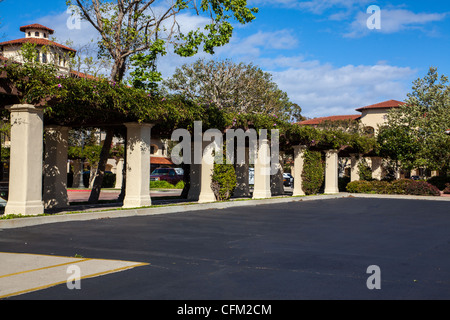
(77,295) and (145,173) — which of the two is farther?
(145,173)

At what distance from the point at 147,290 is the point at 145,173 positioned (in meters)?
11.3

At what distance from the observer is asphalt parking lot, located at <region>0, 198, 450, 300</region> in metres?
5.66

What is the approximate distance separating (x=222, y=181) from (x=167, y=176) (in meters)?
23.8

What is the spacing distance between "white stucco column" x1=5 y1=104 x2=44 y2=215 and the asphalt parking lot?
57.0 inches

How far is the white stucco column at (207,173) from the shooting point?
67.1 feet

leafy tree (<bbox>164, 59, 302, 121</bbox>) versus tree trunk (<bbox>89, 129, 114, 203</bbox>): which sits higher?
leafy tree (<bbox>164, 59, 302, 121</bbox>)

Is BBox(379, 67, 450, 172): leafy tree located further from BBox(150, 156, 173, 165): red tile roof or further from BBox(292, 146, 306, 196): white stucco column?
BBox(150, 156, 173, 165): red tile roof

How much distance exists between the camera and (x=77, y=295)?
17.8ft

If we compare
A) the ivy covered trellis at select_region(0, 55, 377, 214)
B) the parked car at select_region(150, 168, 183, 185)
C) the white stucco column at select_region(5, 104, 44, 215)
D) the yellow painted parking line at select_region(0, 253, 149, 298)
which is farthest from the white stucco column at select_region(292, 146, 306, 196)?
the yellow painted parking line at select_region(0, 253, 149, 298)

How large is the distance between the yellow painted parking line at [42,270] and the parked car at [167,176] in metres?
35.5

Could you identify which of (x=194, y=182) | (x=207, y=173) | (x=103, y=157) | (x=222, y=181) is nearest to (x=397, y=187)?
(x=194, y=182)

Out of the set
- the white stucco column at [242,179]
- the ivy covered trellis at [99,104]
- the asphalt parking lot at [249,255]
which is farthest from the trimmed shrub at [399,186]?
the asphalt parking lot at [249,255]
